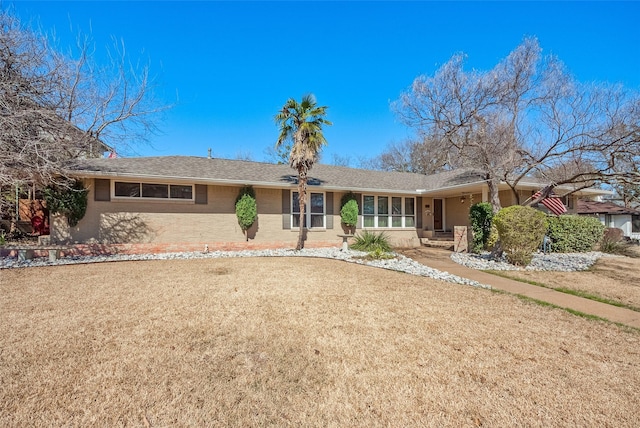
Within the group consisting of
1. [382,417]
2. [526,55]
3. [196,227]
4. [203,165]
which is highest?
[526,55]

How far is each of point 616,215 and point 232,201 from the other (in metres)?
32.6

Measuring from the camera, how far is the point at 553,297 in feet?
20.2

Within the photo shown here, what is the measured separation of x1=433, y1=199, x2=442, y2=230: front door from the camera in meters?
17.9

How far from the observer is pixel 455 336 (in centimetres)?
412

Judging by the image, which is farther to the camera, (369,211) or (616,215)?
(616,215)

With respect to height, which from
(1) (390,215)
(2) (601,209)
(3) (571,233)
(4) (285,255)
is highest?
(2) (601,209)

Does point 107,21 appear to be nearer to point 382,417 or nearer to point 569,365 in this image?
point 382,417

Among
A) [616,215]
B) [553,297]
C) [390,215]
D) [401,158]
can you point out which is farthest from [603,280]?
[401,158]

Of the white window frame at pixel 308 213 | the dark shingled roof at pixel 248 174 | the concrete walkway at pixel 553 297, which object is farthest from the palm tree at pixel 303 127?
the concrete walkway at pixel 553 297

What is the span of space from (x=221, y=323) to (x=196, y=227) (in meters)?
8.72

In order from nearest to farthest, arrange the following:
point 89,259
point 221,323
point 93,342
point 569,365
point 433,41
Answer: point 569,365 < point 93,342 < point 221,323 < point 89,259 < point 433,41

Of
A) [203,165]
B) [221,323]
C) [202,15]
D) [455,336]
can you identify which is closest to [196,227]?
[203,165]

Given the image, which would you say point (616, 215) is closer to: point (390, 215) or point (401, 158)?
point (401, 158)

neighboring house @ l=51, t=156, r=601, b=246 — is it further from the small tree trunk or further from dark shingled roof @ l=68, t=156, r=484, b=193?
the small tree trunk
